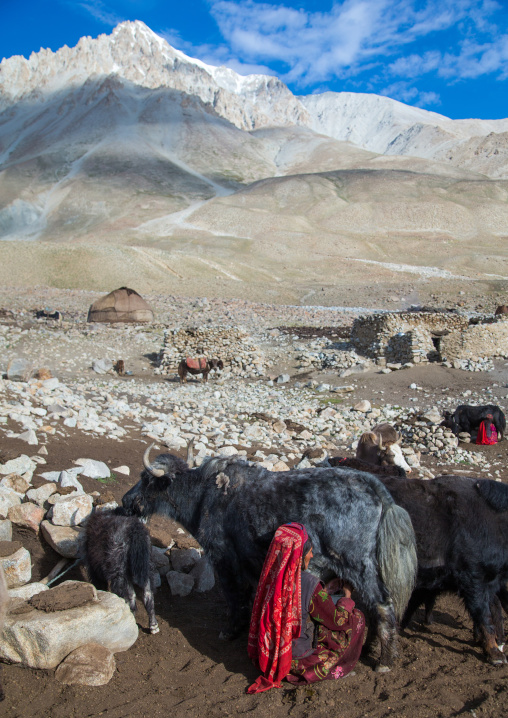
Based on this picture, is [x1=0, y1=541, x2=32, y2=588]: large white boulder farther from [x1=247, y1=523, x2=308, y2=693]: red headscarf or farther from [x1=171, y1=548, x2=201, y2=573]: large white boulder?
[x1=247, y1=523, x2=308, y2=693]: red headscarf

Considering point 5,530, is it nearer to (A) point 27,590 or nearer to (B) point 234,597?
(A) point 27,590

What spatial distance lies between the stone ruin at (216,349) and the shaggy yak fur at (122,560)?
12.8 m

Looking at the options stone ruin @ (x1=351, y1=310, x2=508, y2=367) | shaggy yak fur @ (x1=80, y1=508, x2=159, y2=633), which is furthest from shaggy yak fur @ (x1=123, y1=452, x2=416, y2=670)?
stone ruin @ (x1=351, y1=310, x2=508, y2=367)

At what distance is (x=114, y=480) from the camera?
6762mm

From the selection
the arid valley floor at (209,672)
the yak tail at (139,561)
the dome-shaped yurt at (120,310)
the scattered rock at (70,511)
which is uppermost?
the dome-shaped yurt at (120,310)

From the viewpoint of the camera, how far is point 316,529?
4.25 m

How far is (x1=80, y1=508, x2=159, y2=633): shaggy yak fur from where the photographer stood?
453 cm

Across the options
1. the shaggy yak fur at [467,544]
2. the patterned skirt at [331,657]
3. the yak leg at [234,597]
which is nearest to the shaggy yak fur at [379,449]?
the shaggy yak fur at [467,544]

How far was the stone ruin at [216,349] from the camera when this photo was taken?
699 inches

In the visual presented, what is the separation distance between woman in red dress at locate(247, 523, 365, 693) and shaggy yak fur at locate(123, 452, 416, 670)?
27 centimetres

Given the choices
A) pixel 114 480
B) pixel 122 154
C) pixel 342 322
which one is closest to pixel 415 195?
pixel 122 154

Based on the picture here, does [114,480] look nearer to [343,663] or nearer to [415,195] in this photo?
[343,663]

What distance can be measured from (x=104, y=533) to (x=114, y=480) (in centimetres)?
224

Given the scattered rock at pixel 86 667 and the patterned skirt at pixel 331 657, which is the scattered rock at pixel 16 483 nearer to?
the scattered rock at pixel 86 667
